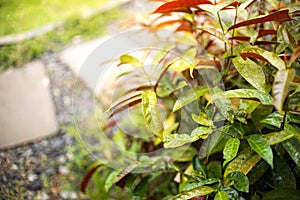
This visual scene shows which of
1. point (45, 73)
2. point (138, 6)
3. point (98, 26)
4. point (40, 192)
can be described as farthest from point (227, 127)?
point (138, 6)

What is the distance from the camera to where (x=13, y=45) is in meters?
2.52

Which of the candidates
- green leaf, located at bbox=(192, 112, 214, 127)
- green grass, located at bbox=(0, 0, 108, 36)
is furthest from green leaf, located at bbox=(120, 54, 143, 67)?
green grass, located at bbox=(0, 0, 108, 36)

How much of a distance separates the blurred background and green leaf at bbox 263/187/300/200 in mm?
589

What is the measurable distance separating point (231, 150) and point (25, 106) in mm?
1411

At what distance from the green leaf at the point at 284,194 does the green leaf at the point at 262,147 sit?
0.17m

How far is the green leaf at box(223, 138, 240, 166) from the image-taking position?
2.97ft

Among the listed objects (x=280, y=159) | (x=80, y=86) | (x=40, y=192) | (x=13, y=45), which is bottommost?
(x=40, y=192)

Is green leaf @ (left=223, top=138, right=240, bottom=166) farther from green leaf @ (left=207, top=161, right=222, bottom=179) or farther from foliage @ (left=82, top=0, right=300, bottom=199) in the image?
green leaf @ (left=207, top=161, right=222, bottom=179)

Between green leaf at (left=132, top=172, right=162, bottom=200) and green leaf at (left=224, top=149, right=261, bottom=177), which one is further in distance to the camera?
green leaf at (left=132, top=172, right=162, bottom=200)

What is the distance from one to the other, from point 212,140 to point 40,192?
85 centimetres

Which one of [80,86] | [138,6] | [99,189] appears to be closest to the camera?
[99,189]

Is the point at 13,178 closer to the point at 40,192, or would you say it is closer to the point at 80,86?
the point at 40,192

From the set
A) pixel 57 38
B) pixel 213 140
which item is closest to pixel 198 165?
pixel 213 140

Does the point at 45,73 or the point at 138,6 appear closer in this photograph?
the point at 45,73
